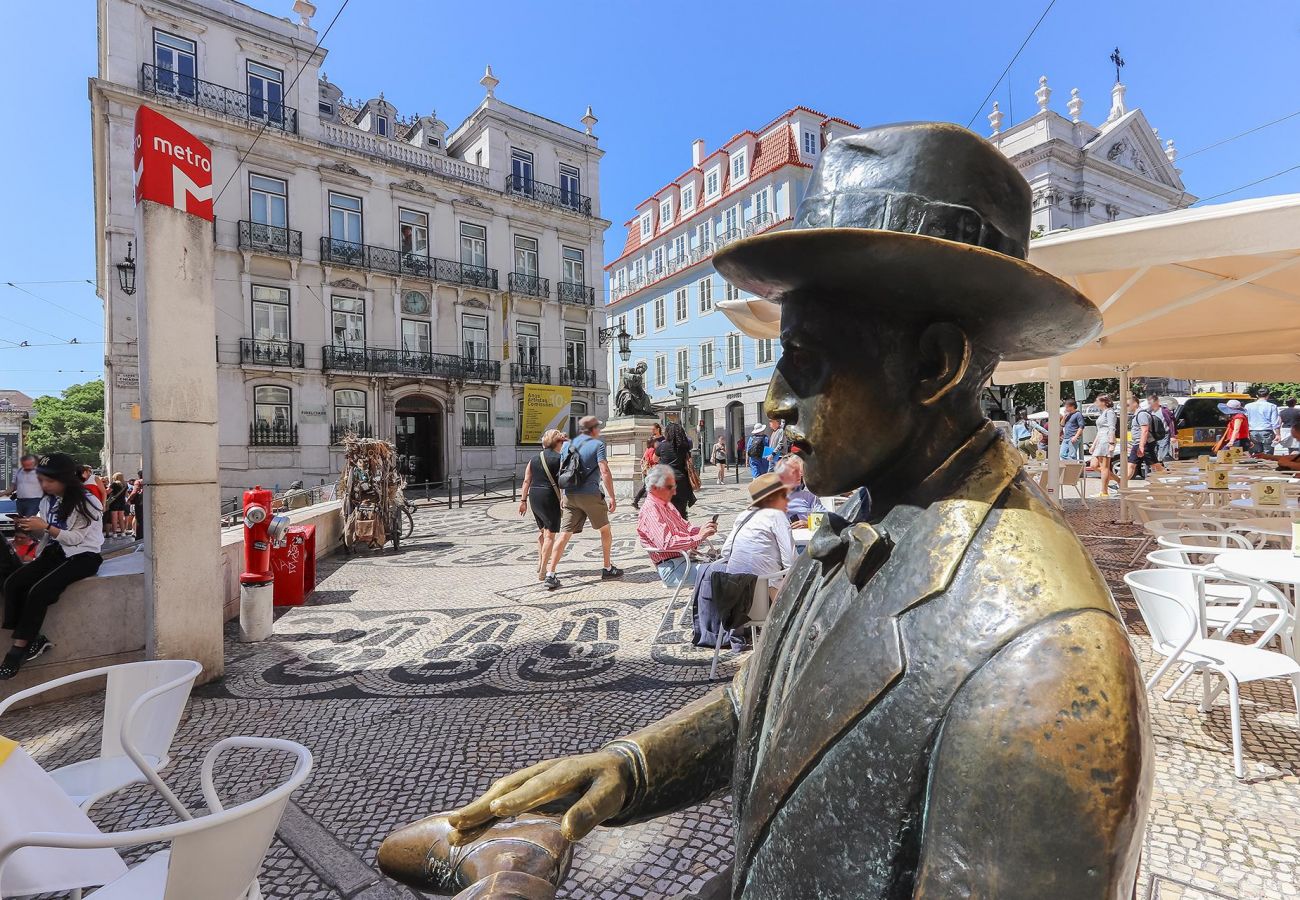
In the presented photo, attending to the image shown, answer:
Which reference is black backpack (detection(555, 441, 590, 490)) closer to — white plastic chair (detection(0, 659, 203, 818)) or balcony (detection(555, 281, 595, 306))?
white plastic chair (detection(0, 659, 203, 818))

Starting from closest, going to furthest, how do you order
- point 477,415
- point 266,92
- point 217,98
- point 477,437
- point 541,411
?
1. point 217,98
2. point 266,92
3. point 477,437
4. point 477,415
5. point 541,411

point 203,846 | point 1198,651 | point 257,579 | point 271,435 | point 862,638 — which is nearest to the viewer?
point 862,638

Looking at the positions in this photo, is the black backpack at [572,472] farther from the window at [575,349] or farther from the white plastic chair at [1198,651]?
the window at [575,349]

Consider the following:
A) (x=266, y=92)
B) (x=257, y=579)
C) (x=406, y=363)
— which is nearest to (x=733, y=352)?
(x=406, y=363)

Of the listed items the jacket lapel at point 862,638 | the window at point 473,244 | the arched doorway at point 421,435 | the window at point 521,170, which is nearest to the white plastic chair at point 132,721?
the jacket lapel at point 862,638

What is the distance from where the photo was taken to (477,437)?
80.4 feet

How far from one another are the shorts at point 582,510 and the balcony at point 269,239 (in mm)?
19217

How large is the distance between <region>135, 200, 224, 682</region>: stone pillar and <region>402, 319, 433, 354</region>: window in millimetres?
20430

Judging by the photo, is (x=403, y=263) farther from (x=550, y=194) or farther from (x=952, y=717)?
(x=952, y=717)

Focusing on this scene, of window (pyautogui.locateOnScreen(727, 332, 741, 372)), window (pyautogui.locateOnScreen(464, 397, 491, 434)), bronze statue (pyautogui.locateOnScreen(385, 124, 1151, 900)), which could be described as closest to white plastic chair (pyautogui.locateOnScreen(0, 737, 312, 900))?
bronze statue (pyautogui.locateOnScreen(385, 124, 1151, 900))

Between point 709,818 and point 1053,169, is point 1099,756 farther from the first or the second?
point 1053,169

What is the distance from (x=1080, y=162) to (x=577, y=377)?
26.1 meters

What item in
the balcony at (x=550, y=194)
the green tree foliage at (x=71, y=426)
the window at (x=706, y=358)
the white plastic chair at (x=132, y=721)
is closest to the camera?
the white plastic chair at (x=132, y=721)

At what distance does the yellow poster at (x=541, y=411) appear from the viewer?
2508 cm
